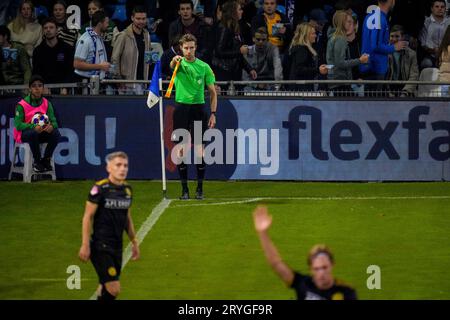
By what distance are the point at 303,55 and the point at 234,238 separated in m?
6.68

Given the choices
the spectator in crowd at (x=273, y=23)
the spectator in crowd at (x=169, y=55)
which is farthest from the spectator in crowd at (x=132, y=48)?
the spectator in crowd at (x=273, y=23)

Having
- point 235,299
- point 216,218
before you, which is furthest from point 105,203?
point 216,218

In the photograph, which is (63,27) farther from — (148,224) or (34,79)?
(148,224)

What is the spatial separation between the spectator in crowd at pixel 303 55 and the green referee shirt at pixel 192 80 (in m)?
3.35

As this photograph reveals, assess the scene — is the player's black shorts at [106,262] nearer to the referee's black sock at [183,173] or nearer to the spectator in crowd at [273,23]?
the referee's black sock at [183,173]

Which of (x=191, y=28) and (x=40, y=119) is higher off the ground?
(x=191, y=28)

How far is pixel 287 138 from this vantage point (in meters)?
22.5

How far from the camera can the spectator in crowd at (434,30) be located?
24688mm

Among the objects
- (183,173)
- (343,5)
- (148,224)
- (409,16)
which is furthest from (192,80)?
(409,16)

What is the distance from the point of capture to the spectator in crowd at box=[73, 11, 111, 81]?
75.2 feet

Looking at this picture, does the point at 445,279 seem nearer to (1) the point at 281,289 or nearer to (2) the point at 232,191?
(1) the point at 281,289

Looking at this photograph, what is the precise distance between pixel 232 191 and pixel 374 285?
25.7 ft

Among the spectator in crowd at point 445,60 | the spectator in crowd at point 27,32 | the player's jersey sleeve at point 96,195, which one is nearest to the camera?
the player's jersey sleeve at point 96,195

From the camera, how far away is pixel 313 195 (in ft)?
69.8
